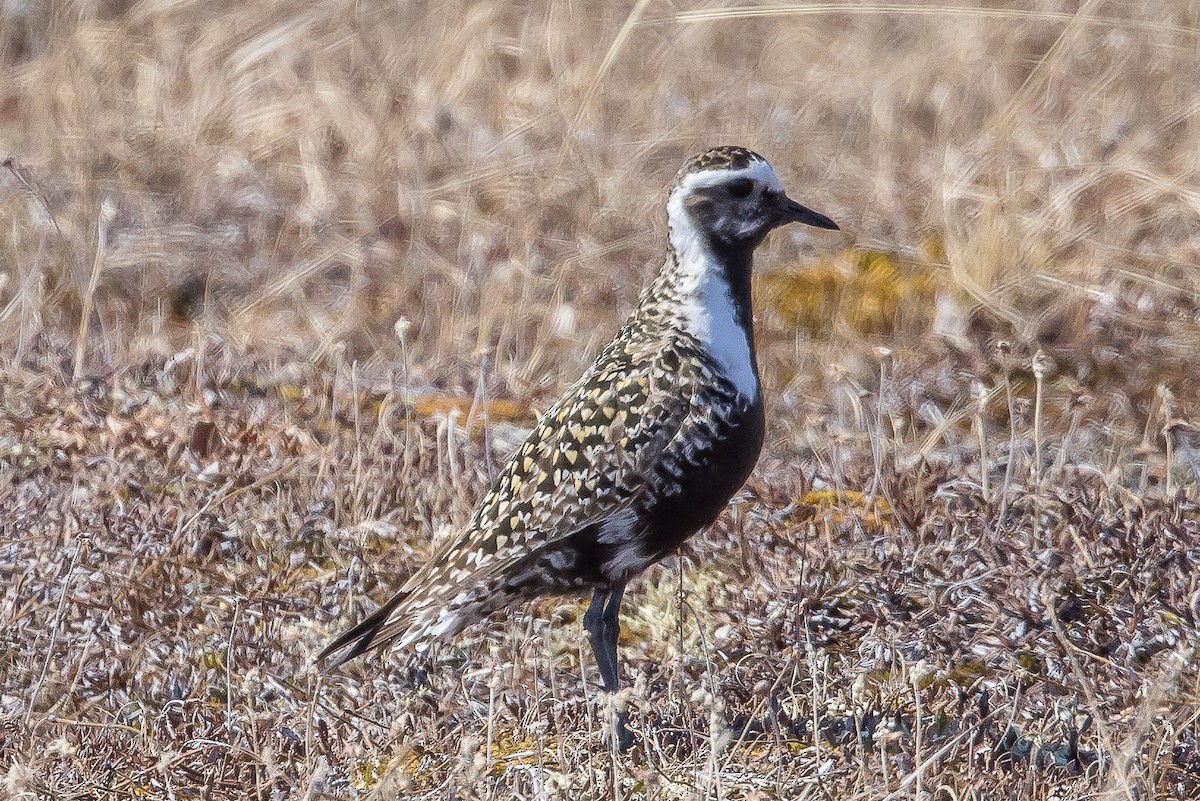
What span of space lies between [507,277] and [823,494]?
2.37 metres

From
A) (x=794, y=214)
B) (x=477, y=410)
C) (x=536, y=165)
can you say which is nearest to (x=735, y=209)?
(x=794, y=214)

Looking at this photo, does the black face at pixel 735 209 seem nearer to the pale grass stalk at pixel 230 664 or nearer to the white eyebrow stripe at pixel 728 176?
the white eyebrow stripe at pixel 728 176

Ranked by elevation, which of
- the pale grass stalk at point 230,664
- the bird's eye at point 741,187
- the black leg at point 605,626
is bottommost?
the pale grass stalk at point 230,664

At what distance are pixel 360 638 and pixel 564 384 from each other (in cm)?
229

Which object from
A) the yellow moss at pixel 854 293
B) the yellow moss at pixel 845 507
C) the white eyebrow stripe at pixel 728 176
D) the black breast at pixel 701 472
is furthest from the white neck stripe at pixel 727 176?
the yellow moss at pixel 854 293

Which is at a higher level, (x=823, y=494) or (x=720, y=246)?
(x=720, y=246)

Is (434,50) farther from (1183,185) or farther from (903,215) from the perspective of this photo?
(1183,185)

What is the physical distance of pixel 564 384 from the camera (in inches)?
226

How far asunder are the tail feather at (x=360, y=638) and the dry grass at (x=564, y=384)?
0.16m

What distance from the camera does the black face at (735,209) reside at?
12.8 feet

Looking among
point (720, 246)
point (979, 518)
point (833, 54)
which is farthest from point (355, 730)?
point (833, 54)

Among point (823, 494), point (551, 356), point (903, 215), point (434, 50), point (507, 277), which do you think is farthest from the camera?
point (434, 50)

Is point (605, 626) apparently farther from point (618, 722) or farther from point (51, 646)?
point (51, 646)

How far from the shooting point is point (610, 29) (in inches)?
362
